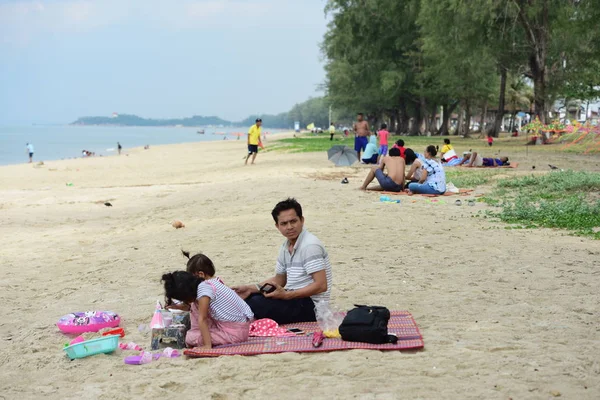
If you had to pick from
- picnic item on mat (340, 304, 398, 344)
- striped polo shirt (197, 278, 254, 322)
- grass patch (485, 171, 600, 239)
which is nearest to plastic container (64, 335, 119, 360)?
striped polo shirt (197, 278, 254, 322)

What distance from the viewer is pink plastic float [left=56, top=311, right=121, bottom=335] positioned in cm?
545

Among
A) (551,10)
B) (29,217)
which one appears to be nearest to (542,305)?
(29,217)

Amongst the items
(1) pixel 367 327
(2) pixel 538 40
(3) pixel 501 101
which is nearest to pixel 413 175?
(1) pixel 367 327

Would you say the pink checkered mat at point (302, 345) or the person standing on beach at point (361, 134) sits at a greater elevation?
the person standing on beach at point (361, 134)

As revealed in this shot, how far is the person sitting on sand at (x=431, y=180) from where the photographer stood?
41.8 feet

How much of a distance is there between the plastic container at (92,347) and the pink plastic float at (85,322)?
1.97 feet

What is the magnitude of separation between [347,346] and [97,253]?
5383 millimetres

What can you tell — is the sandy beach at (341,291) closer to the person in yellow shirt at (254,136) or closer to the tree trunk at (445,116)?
the person in yellow shirt at (254,136)

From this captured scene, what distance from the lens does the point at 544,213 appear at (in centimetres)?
994

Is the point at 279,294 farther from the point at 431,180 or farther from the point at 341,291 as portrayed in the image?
the point at 431,180

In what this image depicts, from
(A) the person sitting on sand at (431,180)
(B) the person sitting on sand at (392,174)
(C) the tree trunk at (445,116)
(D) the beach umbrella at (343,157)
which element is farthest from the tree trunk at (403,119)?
(A) the person sitting on sand at (431,180)

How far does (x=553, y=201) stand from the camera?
36.6 feet

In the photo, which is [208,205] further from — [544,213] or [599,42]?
[599,42]

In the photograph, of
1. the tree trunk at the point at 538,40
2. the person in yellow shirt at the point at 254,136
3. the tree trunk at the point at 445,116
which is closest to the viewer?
the person in yellow shirt at the point at 254,136
